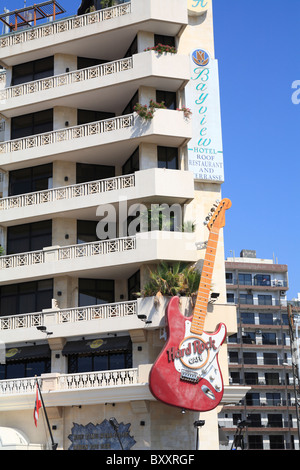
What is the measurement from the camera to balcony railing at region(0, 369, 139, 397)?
3378 centimetres

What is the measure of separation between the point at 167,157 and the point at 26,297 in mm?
10923

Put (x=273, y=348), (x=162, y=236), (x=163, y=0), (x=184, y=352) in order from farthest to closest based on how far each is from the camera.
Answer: (x=273, y=348) < (x=163, y=0) < (x=162, y=236) < (x=184, y=352)

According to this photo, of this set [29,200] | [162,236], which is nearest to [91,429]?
[162,236]

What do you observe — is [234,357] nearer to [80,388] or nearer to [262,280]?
[262,280]

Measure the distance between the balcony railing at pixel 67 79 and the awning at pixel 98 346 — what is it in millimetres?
14648

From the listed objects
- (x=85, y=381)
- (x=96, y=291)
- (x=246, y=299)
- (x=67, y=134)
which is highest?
(x=246, y=299)

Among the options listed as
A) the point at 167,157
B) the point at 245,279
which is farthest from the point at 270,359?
the point at 167,157

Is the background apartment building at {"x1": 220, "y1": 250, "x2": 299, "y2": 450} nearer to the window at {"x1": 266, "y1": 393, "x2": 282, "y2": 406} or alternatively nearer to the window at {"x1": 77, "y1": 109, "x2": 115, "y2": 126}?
the window at {"x1": 266, "y1": 393, "x2": 282, "y2": 406}

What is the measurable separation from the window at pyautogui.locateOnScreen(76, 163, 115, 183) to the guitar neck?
9.30m

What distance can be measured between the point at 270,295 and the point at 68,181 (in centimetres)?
6087

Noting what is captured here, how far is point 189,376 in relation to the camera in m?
32.4

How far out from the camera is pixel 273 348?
298 ft

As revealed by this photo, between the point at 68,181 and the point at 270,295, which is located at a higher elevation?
the point at 270,295

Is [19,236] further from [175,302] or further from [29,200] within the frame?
[175,302]
